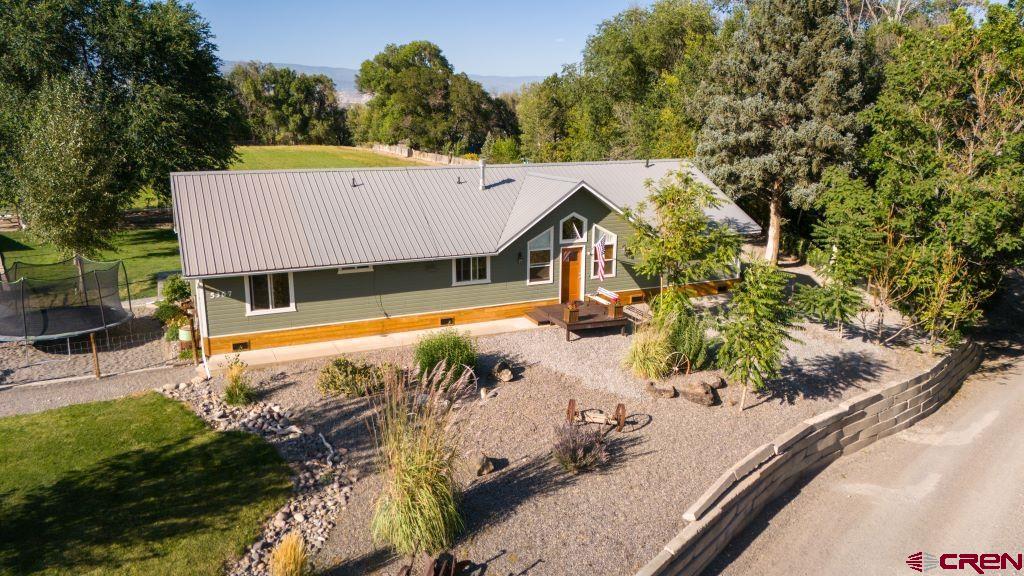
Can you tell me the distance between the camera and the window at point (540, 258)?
18.5 metres

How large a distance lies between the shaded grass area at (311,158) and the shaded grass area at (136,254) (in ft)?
87.1

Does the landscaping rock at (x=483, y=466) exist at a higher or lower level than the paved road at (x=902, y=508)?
higher

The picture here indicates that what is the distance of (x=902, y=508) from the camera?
37.1 feet

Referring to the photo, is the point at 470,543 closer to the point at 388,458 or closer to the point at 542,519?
the point at 542,519

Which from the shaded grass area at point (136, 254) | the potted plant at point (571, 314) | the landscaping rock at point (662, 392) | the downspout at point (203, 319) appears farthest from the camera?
the shaded grass area at point (136, 254)

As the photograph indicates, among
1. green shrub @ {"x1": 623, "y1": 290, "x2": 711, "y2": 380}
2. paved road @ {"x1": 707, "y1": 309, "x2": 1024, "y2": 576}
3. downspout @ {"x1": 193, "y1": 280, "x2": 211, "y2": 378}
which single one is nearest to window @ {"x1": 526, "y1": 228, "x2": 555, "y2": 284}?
green shrub @ {"x1": 623, "y1": 290, "x2": 711, "y2": 380}

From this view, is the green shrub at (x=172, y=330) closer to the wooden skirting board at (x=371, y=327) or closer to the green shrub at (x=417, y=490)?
the wooden skirting board at (x=371, y=327)

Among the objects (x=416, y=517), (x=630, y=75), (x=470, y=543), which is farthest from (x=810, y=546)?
(x=630, y=75)

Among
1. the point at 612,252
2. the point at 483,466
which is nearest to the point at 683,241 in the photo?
the point at 612,252

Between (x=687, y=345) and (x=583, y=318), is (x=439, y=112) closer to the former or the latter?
(x=583, y=318)

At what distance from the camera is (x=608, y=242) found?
63.5 feet

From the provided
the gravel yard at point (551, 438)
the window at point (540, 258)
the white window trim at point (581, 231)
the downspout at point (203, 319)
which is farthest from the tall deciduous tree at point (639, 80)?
the downspout at point (203, 319)

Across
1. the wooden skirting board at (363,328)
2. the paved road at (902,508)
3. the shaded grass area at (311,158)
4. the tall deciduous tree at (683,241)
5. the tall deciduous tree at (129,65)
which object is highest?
the tall deciduous tree at (129,65)

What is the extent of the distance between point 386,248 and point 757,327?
913 cm
